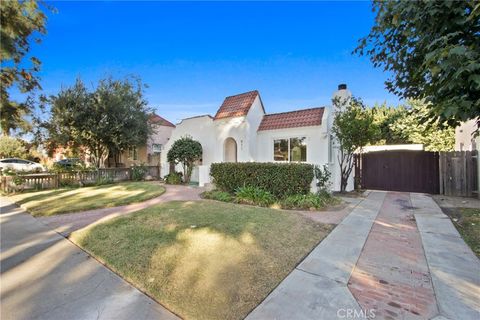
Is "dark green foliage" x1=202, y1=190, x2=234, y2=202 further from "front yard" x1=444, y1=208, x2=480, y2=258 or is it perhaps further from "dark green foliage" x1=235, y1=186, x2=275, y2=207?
"front yard" x1=444, y1=208, x2=480, y2=258

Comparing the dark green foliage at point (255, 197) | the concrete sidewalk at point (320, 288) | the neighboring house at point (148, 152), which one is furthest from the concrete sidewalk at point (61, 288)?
the neighboring house at point (148, 152)

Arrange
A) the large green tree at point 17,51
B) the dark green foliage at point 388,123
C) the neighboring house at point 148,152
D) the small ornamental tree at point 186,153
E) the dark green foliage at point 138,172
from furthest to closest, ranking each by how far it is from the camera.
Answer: the dark green foliage at point 388,123 < the neighboring house at point 148,152 < the dark green foliage at point 138,172 < the small ornamental tree at point 186,153 < the large green tree at point 17,51

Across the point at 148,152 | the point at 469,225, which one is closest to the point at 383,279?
the point at 469,225

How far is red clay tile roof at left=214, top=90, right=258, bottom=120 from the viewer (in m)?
13.3

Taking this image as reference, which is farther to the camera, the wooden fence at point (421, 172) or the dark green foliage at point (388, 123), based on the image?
the dark green foliage at point (388, 123)

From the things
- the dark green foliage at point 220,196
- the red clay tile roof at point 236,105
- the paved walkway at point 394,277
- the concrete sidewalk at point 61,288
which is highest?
the red clay tile roof at point 236,105

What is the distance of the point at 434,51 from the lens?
3.43 m

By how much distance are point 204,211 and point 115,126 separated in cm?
1212

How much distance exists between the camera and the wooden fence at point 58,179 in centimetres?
1178

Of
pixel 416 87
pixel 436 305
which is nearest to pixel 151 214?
pixel 436 305

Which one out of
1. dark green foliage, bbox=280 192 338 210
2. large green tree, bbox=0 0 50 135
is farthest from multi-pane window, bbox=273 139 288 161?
large green tree, bbox=0 0 50 135

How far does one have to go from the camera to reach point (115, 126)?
617 inches

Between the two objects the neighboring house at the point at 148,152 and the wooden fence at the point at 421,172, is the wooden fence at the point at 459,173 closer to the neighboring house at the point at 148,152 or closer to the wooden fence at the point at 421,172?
the wooden fence at the point at 421,172

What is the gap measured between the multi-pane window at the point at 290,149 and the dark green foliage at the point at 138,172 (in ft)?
34.5
